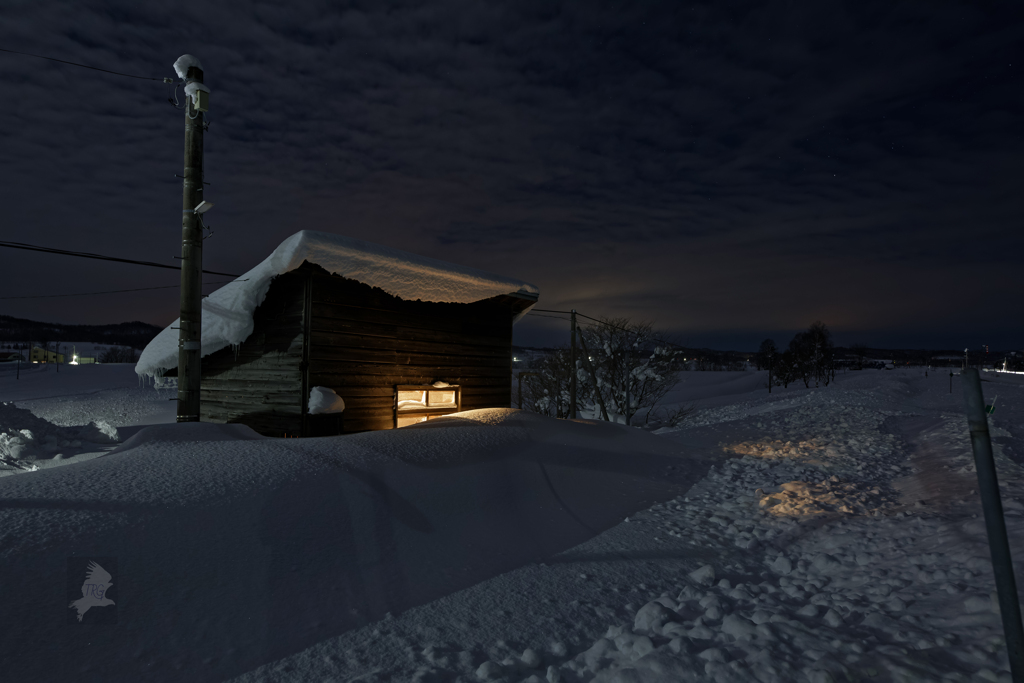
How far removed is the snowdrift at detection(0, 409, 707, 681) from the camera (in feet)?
9.92

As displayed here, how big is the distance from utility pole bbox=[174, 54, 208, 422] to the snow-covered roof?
154 cm

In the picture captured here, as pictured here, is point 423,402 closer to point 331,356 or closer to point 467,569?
point 331,356

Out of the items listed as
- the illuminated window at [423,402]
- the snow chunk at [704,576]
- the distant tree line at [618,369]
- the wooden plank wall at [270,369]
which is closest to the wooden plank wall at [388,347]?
the illuminated window at [423,402]

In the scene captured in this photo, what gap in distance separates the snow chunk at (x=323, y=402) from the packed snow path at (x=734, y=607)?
637cm

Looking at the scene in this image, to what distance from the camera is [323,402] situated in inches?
378

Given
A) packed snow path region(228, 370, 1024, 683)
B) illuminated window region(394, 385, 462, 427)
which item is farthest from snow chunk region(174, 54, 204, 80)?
packed snow path region(228, 370, 1024, 683)

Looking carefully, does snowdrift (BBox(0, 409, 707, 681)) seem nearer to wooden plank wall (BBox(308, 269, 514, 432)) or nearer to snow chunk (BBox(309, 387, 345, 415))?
snow chunk (BBox(309, 387, 345, 415))

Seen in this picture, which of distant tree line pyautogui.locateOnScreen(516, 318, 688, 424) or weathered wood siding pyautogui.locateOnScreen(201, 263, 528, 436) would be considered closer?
weathered wood siding pyautogui.locateOnScreen(201, 263, 528, 436)

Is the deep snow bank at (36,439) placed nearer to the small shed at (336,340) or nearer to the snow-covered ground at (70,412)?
the snow-covered ground at (70,412)

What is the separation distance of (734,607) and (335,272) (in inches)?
331

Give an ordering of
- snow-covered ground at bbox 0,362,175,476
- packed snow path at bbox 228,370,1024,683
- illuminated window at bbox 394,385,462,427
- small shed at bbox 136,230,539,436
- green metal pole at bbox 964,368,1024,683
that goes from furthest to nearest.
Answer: illuminated window at bbox 394,385,462,427
small shed at bbox 136,230,539,436
snow-covered ground at bbox 0,362,175,476
packed snow path at bbox 228,370,1024,683
green metal pole at bbox 964,368,1024,683

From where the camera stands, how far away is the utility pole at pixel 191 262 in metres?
7.70

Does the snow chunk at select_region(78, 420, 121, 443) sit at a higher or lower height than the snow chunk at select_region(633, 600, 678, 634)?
higher

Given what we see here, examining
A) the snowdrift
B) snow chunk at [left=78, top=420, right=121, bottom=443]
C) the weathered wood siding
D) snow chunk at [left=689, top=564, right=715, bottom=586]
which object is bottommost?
snow chunk at [left=689, top=564, right=715, bottom=586]
